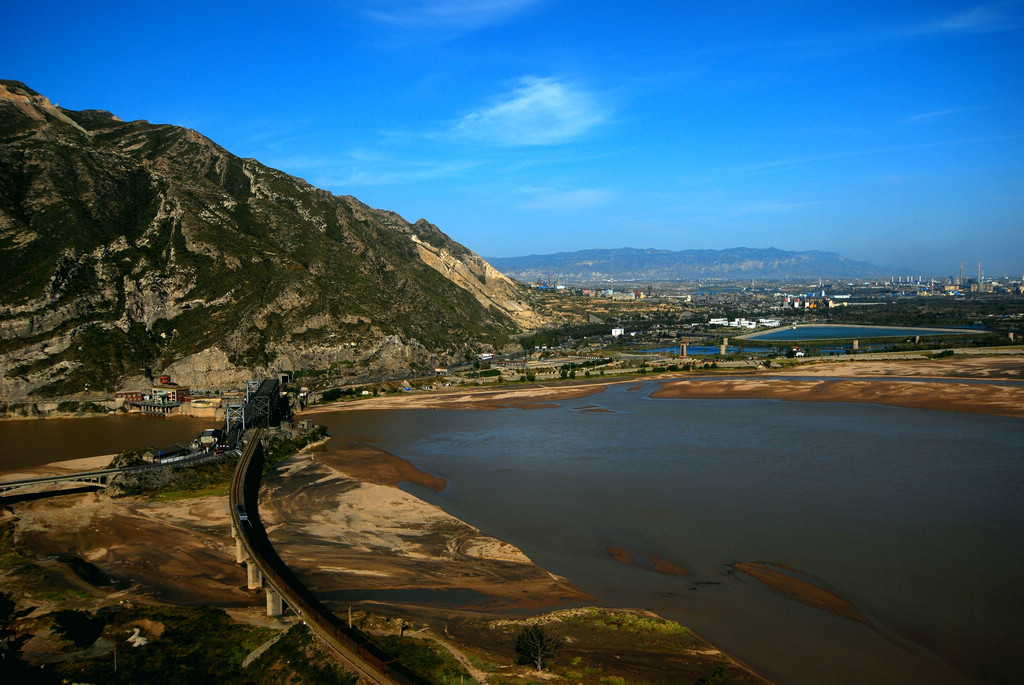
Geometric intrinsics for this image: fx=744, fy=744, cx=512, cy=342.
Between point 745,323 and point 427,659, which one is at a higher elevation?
point 745,323

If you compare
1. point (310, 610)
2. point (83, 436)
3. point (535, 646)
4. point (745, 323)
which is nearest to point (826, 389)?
point (535, 646)

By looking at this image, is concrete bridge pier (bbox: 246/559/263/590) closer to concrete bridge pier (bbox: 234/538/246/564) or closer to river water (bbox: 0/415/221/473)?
concrete bridge pier (bbox: 234/538/246/564)

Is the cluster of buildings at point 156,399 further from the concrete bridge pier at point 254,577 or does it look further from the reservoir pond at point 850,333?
the reservoir pond at point 850,333

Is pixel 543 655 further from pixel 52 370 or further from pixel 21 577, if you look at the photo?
pixel 52 370

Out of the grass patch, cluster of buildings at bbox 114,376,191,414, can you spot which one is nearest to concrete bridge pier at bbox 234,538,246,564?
the grass patch

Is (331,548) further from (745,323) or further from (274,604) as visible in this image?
(745,323)

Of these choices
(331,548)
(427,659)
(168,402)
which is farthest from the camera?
(168,402)
